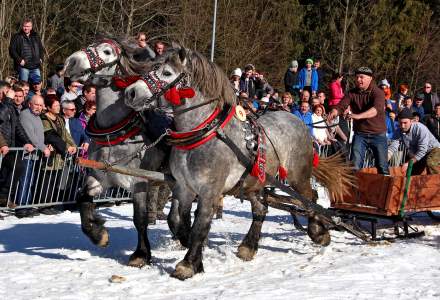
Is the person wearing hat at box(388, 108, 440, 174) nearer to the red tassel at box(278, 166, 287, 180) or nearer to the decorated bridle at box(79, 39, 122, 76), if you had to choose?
the red tassel at box(278, 166, 287, 180)

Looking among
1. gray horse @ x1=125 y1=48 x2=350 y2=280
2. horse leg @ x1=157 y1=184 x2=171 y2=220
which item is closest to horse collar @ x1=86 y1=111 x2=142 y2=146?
gray horse @ x1=125 y1=48 x2=350 y2=280

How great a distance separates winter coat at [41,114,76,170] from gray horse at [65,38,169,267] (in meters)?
2.94

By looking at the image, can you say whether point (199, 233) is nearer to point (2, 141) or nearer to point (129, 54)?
point (129, 54)

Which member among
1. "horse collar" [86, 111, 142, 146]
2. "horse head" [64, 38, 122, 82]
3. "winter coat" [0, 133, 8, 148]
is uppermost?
"horse head" [64, 38, 122, 82]

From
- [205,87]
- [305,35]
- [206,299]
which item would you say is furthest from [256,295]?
[305,35]

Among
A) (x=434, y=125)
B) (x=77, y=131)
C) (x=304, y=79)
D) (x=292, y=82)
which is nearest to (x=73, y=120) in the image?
(x=77, y=131)

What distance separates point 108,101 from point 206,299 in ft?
8.01

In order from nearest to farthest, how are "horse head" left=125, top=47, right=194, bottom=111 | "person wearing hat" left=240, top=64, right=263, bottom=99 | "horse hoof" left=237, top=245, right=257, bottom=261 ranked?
"horse head" left=125, top=47, right=194, bottom=111 < "horse hoof" left=237, top=245, right=257, bottom=261 < "person wearing hat" left=240, top=64, right=263, bottom=99

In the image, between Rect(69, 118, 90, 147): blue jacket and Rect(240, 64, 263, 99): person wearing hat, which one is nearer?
Rect(69, 118, 90, 147): blue jacket

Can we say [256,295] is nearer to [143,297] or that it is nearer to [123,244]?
[143,297]

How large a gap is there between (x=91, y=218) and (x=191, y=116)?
1563mm

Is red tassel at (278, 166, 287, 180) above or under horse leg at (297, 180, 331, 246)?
above

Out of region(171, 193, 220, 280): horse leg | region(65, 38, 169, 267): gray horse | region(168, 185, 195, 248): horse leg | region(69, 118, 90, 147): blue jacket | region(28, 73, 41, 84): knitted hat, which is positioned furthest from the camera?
region(28, 73, 41, 84): knitted hat

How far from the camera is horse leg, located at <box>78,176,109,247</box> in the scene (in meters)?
7.73
